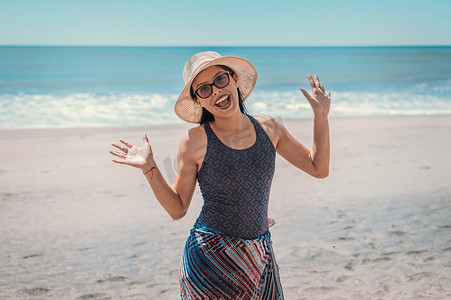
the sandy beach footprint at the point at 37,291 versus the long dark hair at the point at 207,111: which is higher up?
the long dark hair at the point at 207,111

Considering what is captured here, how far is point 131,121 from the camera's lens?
44.3 ft

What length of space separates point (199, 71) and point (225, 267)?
83 cm

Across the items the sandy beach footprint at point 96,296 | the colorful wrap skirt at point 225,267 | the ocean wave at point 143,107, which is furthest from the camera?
the ocean wave at point 143,107

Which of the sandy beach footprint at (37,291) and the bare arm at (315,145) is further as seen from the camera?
the sandy beach footprint at (37,291)

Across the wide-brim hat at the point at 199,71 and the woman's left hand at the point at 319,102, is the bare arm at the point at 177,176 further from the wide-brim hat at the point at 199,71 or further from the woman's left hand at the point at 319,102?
the woman's left hand at the point at 319,102

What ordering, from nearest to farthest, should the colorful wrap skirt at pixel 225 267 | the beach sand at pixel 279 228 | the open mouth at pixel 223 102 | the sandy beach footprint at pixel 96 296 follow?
the colorful wrap skirt at pixel 225 267, the open mouth at pixel 223 102, the sandy beach footprint at pixel 96 296, the beach sand at pixel 279 228

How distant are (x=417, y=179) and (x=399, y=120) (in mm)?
6855

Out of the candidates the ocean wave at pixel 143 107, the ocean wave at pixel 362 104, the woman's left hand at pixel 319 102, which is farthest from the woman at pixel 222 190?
the ocean wave at pixel 362 104

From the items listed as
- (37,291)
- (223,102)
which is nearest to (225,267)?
(223,102)

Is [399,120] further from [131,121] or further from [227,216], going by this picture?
[227,216]

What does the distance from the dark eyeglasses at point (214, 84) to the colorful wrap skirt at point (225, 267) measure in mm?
565

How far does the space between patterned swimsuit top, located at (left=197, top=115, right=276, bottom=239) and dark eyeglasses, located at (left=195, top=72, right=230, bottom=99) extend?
7.3 inches

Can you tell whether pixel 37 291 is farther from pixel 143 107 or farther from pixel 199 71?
pixel 143 107

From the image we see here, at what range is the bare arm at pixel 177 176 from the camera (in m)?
1.84
